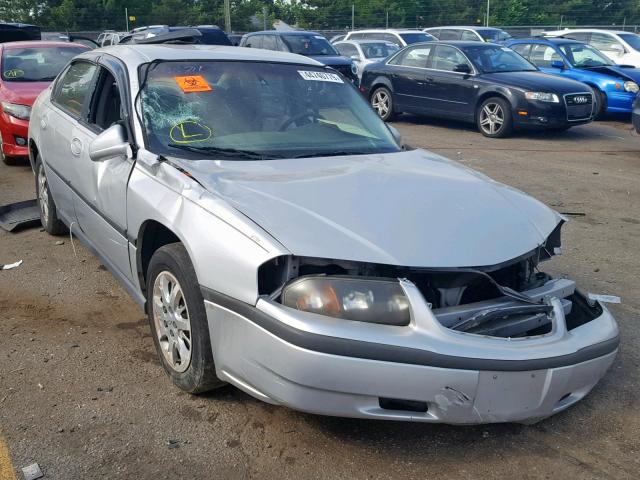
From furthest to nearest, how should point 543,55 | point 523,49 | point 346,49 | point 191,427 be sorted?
point 346,49 < point 523,49 < point 543,55 < point 191,427

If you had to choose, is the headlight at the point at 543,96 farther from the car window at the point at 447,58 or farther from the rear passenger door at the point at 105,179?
the rear passenger door at the point at 105,179

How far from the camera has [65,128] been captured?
5008 mm

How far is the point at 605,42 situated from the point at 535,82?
5.35 metres

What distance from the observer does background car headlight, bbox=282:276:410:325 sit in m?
2.79

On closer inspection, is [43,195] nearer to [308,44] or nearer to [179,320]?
[179,320]


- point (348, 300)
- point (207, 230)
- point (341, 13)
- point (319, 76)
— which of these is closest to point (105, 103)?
point (319, 76)

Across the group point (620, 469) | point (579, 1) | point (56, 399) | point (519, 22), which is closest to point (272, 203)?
point (56, 399)

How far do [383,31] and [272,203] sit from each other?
19160 mm

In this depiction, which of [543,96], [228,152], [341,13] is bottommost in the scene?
[543,96]

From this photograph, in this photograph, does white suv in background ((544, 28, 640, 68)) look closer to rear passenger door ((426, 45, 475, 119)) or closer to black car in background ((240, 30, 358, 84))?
rear passenger door ((426, 45, 475, 119))

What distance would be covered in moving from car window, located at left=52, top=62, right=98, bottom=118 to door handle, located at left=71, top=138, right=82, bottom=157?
10.6 inches

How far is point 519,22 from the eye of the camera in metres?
45.8

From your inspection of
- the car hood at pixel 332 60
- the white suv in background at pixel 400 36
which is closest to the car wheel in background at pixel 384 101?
the car hood at pixel 332 60

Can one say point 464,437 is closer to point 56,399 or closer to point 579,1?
point 56,399
